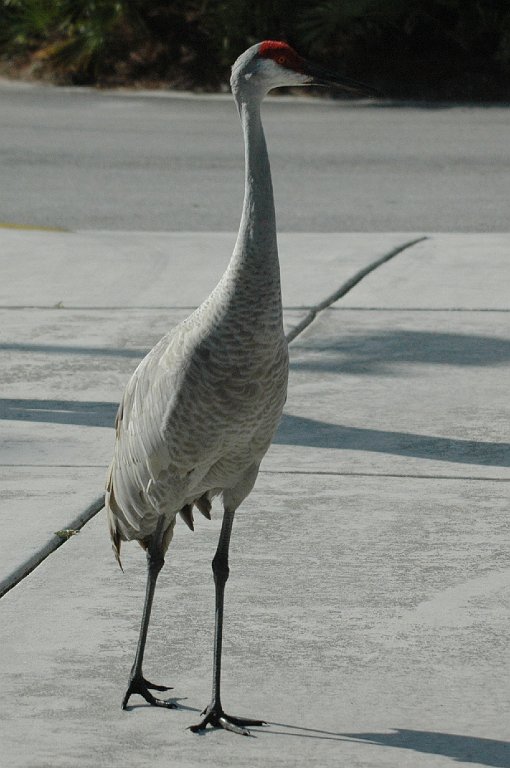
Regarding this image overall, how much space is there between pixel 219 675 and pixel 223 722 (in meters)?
0.15

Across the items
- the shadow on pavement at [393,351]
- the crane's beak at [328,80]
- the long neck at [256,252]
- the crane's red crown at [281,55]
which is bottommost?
the shadow on pavement at [393,351]

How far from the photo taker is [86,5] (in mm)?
20062

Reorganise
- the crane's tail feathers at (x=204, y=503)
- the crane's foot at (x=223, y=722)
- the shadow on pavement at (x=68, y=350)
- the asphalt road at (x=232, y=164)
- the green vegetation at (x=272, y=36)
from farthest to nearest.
→ the green vegetation at (x=272, y=36), the asphalt road at (x=232, y=164), the shadow on pavement at (x=68, y=350), the crane's tail feathers at (x=204, y=503), the crane's foot at (x=223, y=722)

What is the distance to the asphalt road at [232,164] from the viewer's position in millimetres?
11453

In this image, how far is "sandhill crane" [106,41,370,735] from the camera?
11.9 feet

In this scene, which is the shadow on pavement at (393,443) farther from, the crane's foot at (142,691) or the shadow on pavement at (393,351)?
the crane's foot at (142,691)

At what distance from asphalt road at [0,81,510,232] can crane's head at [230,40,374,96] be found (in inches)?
278

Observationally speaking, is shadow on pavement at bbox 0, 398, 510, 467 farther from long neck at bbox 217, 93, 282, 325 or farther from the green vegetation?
the green vegetation

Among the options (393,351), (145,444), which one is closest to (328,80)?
(145,444)

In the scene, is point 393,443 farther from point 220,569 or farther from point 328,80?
point 328,80

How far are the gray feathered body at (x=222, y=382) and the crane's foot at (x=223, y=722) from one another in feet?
1.85

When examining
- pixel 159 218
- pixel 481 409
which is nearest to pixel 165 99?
pixel 159 218

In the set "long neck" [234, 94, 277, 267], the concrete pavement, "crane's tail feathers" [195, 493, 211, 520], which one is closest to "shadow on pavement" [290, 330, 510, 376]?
the concrete pavement

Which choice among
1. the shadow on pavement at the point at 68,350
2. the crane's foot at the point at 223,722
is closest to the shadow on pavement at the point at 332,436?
the shadow on pavement at the point at 68,350
